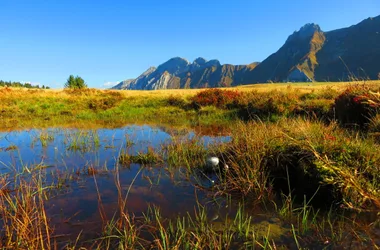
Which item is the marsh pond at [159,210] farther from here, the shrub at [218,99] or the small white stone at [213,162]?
the shrub at [218,99]

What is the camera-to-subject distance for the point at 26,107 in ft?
85.5

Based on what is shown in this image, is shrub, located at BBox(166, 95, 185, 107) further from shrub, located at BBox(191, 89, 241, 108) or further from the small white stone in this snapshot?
the small white stone

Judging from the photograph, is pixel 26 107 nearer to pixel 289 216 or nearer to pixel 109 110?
pixel 109 110

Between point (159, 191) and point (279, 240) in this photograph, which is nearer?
point (279, 240)

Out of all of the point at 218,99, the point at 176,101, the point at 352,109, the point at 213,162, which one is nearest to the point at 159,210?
the point at 213,162

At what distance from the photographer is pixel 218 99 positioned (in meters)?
24.8

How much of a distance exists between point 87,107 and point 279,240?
25848 mm

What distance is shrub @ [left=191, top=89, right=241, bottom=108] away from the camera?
2339cm

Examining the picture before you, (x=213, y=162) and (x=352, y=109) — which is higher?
(x=352, y=109)

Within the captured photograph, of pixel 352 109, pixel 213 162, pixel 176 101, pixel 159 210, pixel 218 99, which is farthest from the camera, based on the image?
pixel 176 101

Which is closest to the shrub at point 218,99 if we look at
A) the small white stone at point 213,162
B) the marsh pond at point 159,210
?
the marsh pond at point 159,210

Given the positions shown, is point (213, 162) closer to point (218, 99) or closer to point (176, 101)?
point (218, 99)

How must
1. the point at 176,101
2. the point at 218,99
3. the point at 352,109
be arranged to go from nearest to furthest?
the point at 352,109 < the point at 218,99 < the point at 176,101

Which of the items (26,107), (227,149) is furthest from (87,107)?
(227,149)
